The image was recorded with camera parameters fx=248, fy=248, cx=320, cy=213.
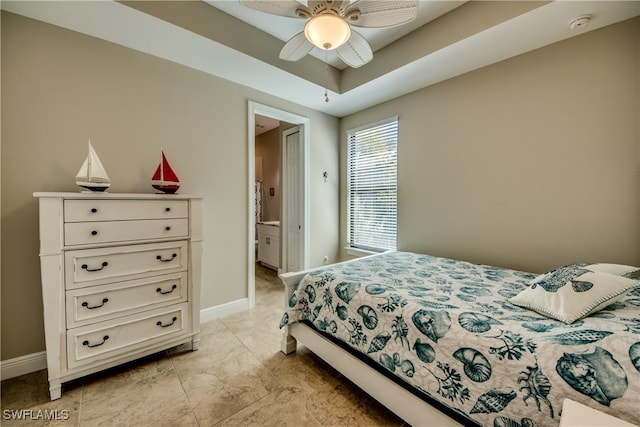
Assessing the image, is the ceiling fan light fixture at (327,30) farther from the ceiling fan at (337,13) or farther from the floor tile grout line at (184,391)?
the floor tile grout line at (184,391)

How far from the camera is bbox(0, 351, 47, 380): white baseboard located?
1.69 metres

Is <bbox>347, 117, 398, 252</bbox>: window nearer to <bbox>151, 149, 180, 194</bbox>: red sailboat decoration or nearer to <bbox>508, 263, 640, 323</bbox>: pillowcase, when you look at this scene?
<bbox>508, 263, 640, 323</bbox>: pillowcase

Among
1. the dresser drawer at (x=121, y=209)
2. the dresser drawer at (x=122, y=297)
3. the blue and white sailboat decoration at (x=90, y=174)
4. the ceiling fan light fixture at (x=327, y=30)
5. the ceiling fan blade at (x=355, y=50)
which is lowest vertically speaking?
the dresser drawer at (x=122, y=297)

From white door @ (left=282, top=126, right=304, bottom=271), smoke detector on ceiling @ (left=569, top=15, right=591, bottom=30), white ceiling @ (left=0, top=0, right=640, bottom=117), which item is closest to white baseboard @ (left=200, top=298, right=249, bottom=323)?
white door @ (left=282, top=126, right=304, bottom=271)

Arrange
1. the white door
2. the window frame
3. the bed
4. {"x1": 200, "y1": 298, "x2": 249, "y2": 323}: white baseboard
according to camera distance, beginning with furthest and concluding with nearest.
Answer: the white door
the window frame
{"x1": 200, "y1": 298, "x2": 249, "y2": 323}: white baseboard
the bed

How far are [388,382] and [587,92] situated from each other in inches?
100.0

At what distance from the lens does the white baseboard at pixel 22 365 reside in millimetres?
1690

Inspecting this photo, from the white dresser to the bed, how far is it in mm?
931

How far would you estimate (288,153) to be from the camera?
4008mm

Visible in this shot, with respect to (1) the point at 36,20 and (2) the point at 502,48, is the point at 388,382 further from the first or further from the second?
(1) the point at 36,20

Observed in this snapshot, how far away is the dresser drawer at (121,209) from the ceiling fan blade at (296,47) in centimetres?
137

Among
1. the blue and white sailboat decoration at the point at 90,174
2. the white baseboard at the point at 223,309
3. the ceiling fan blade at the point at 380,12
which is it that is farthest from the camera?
the white baseboard at the point at 223,309

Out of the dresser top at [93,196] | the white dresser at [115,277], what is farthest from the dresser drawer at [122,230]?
the dresser top at [93,196]

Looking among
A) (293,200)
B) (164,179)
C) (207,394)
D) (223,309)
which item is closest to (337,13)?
(164,179)
